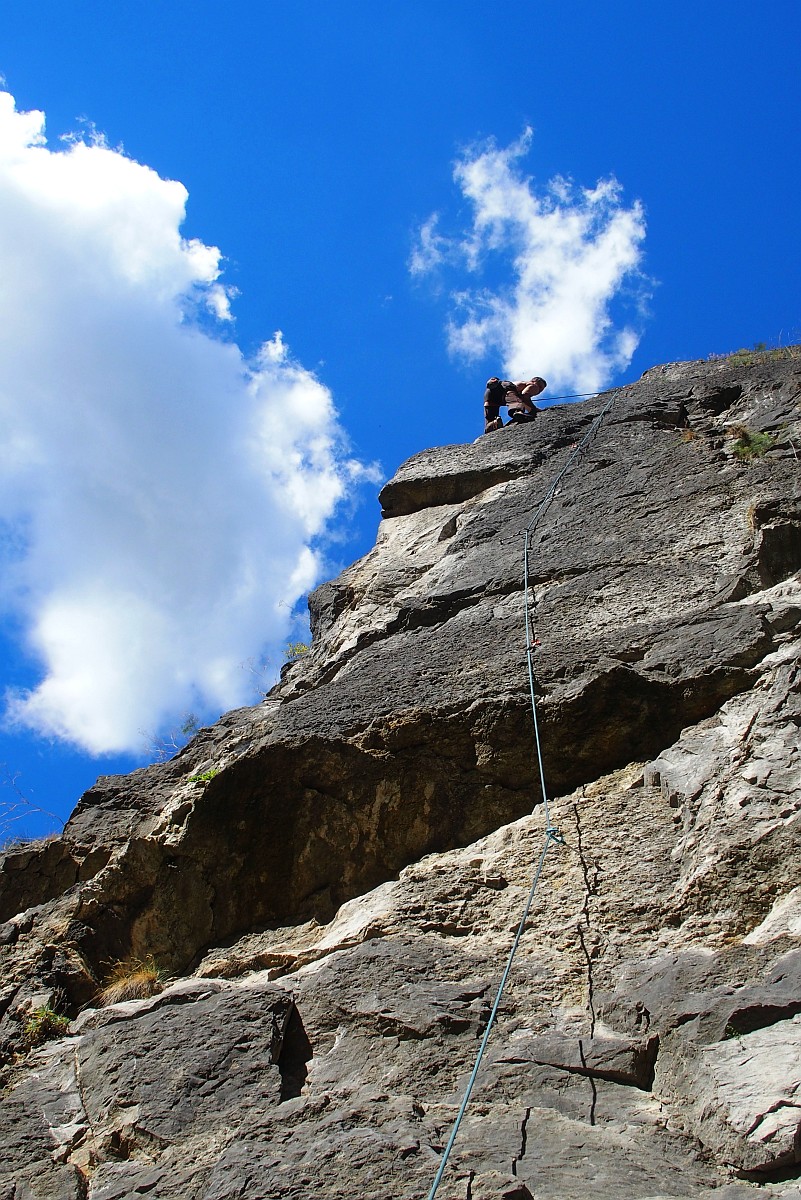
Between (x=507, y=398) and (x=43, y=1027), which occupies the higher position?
(x=507, y=398)

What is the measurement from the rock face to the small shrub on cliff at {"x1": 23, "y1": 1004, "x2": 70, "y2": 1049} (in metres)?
0.09

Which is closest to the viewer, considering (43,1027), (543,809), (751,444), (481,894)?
(481,894)

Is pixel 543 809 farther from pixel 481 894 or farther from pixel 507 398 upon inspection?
pixel 507 398

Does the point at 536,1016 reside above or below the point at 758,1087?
above

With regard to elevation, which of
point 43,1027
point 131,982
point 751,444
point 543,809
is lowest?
point 43,1027

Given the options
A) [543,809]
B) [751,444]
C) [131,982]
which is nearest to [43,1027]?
[131,982]

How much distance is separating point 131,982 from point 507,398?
7.76 meters

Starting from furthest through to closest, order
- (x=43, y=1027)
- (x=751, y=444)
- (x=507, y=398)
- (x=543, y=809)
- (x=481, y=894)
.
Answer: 1. (x=507, y=398)
2. (x=751, y=444)
3. (x=43, y=1027)
4. (x=543, y=809)
5. (x=481, y=894)

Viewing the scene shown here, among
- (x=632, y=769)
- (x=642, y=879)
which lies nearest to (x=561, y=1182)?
(x=642, y=879)

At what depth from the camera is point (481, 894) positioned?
4984mm

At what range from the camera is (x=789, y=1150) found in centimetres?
313

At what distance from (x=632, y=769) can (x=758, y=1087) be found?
2178mm

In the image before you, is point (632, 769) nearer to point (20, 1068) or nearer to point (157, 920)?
point (157, 920)

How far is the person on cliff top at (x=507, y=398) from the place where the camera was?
1104 cm
